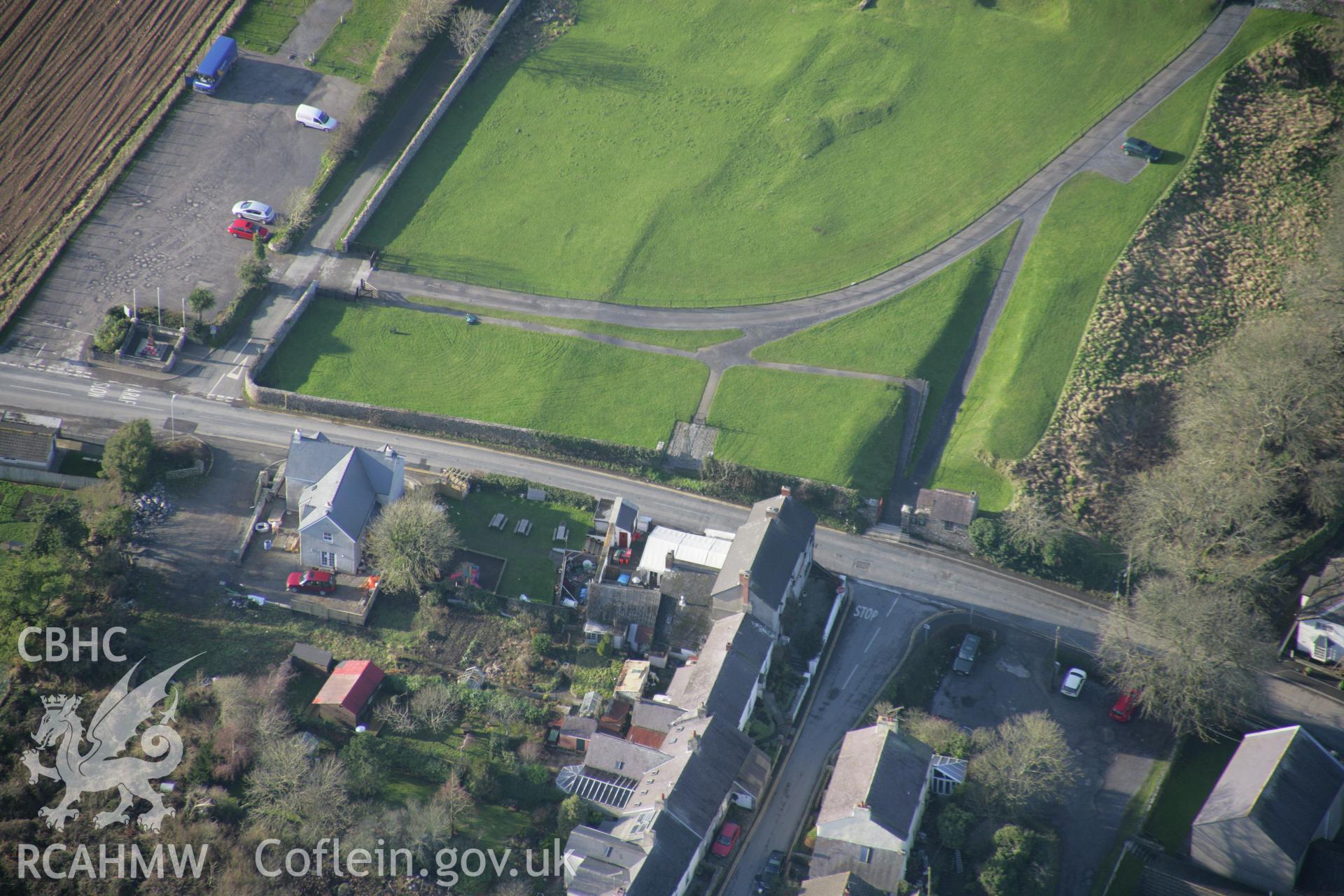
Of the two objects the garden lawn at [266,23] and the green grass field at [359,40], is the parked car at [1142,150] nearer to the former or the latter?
the green grass field at [359,40]

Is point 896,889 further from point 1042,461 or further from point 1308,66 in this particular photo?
point 1308,66

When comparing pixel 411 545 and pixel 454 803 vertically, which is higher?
pixel 411 545

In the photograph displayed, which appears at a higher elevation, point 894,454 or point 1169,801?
point 894,454

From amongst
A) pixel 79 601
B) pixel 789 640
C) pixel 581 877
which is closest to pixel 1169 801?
pixel 789 640

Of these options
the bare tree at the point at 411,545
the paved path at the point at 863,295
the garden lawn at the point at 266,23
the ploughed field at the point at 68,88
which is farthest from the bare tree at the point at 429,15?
the bare tree at the point at 411,545

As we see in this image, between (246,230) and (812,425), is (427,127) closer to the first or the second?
(246,230)

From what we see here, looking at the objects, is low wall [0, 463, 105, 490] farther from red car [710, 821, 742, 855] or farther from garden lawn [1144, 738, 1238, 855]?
garden lawn [1144, 738, 1238, 855]

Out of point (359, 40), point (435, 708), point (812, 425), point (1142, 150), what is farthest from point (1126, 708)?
point (359, 40)
